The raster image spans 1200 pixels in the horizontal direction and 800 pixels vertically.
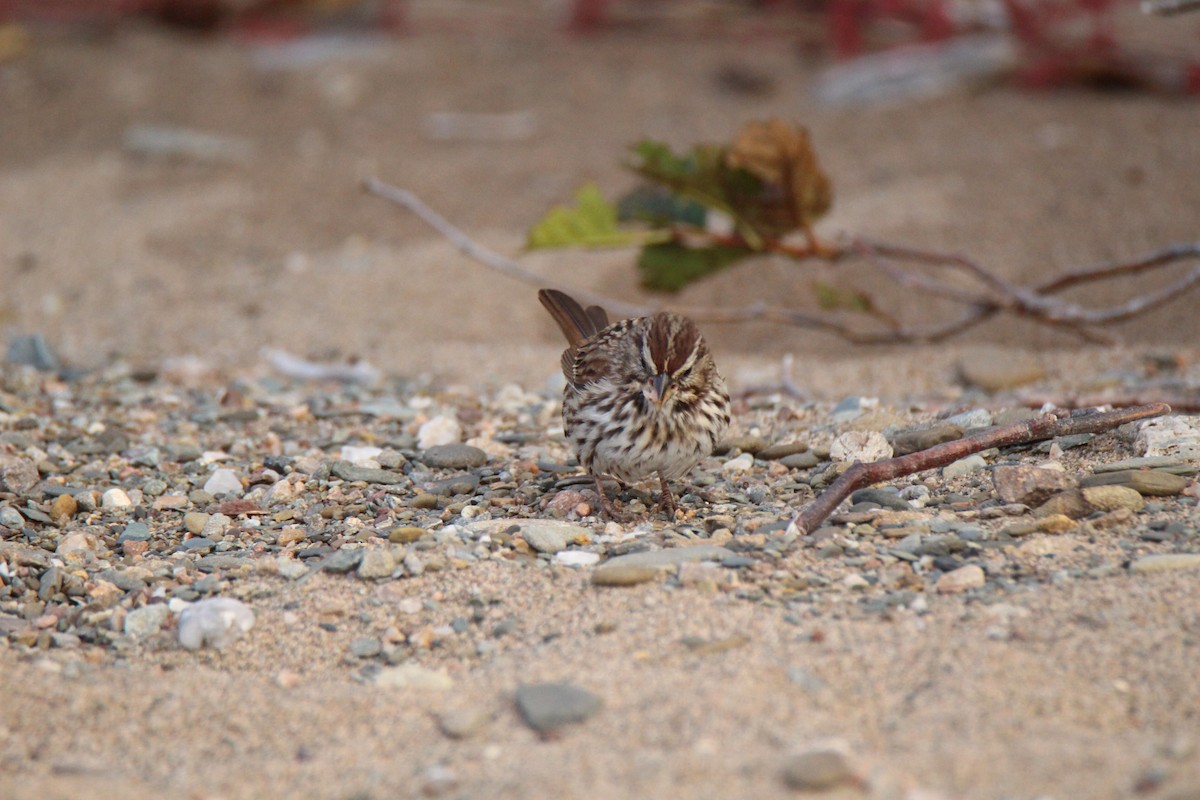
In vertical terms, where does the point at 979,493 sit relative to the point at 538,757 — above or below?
above

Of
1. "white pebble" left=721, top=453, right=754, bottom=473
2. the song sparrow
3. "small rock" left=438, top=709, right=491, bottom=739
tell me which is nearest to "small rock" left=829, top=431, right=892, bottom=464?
"white pebble" left=721, top=453, right=754, bottom=473

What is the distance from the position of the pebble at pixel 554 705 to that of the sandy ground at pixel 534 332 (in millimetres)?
43

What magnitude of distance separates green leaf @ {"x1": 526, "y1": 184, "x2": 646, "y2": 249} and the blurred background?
0.72 metres

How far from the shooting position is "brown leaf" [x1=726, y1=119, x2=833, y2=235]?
566cm

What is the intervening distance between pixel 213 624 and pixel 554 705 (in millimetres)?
1086

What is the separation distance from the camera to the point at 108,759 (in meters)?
3.12

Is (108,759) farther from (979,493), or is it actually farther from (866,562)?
(979,493)

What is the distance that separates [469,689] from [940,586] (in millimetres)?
1280

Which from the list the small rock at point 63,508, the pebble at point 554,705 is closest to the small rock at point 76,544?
the small rock at point 63,508

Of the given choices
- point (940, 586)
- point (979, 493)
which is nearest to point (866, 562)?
point (940, 586)

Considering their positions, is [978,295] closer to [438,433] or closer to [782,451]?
[782,451]

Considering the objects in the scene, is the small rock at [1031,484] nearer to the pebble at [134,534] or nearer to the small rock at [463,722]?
the small rock at [463,722]

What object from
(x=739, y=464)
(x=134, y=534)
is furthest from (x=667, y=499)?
(x=134, y=534)

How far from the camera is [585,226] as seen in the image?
19.5 feet
